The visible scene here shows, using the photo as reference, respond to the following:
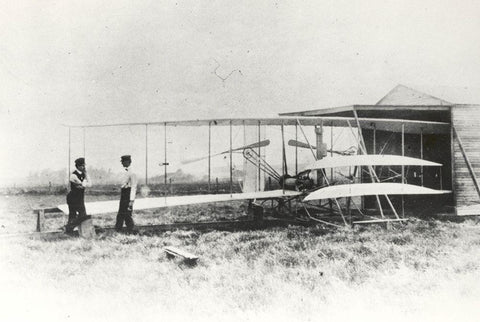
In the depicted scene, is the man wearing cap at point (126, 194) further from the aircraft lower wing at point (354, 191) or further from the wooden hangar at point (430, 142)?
the wooden hangar at point (430, 142)

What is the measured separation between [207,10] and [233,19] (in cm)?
63

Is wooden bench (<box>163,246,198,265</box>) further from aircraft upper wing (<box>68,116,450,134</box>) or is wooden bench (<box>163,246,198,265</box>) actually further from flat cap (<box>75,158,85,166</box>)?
aircraft upper wing (<box>68,116,450,134</box>)

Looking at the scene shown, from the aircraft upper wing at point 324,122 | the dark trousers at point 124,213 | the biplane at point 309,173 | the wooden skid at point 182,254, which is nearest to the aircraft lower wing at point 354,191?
the biplane at point 309,173

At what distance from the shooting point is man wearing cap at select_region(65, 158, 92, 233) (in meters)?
7.66

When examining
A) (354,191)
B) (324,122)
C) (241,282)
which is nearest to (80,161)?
(241,282)

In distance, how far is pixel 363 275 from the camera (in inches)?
218

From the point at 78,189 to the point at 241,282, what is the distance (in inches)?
155

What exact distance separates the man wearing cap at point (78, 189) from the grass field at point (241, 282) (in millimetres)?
505

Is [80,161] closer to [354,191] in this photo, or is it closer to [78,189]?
[78,189]

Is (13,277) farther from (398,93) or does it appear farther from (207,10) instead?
(398,93)

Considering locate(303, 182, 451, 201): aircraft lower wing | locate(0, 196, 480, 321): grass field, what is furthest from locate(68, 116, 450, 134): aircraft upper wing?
locate(0, 196, 480, 321): grass field

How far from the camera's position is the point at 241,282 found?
521 cm

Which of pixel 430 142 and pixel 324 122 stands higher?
pixel 324 122

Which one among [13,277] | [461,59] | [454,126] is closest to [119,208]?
[13,277]
